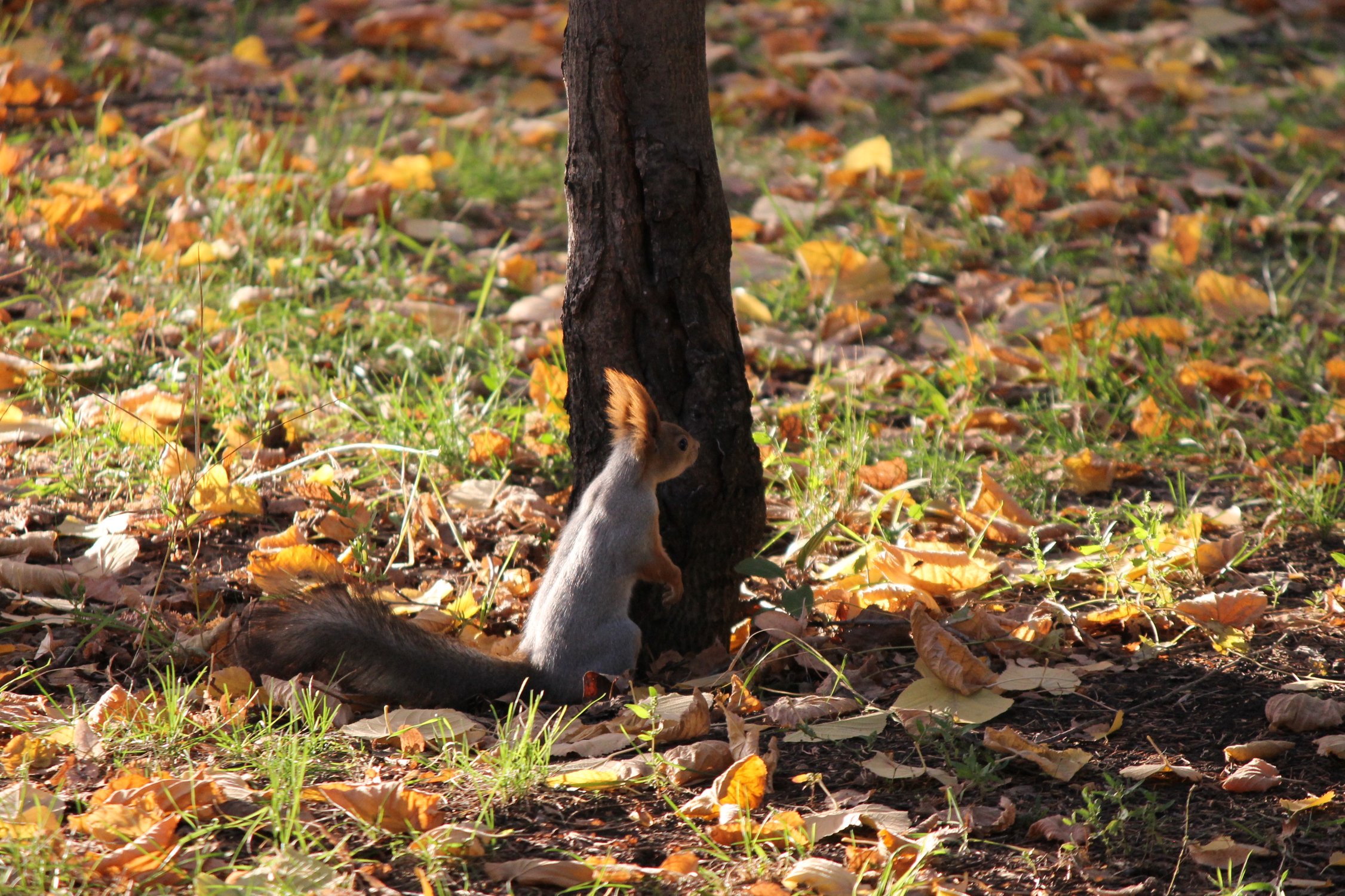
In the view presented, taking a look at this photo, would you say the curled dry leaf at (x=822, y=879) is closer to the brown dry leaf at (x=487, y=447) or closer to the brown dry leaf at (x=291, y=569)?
the brown dry leaf at (x=291, y=569)

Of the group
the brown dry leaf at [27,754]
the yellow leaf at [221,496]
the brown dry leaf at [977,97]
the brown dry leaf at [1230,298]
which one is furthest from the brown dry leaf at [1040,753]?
the brown dry leaf at [977,97]

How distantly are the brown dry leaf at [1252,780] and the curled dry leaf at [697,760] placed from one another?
89cm

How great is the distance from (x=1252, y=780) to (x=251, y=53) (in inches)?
237

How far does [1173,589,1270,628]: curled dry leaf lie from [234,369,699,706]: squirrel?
3.74ft

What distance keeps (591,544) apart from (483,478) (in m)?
0.94

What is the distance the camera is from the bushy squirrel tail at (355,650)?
2.63 meters

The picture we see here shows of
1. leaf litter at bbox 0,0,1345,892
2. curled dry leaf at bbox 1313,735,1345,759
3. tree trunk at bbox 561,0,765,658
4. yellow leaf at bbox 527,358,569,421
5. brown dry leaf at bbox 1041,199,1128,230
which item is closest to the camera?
leaf litter at bbox 0,0,1345,892

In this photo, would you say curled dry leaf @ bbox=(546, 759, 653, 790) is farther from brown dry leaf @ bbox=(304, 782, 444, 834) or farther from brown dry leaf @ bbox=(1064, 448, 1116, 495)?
brown dry leaf @ bbox=(1064, 448, 1116, 495)

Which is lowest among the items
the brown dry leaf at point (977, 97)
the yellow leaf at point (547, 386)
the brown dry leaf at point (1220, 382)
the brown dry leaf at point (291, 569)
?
the brown dry leaf at point (1220, 382)

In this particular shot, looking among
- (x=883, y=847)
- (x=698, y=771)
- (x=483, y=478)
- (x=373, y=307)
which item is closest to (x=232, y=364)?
(x=373, y=307)

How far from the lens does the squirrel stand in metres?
2.65

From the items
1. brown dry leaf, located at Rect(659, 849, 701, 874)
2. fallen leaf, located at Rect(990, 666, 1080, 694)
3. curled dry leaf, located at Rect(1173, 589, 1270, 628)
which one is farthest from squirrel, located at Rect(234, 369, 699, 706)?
curled dry leaf, located at Rect(1173, 589, 1270, 628)

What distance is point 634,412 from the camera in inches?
111

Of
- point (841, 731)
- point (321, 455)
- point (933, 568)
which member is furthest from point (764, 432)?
point (841, 731)
